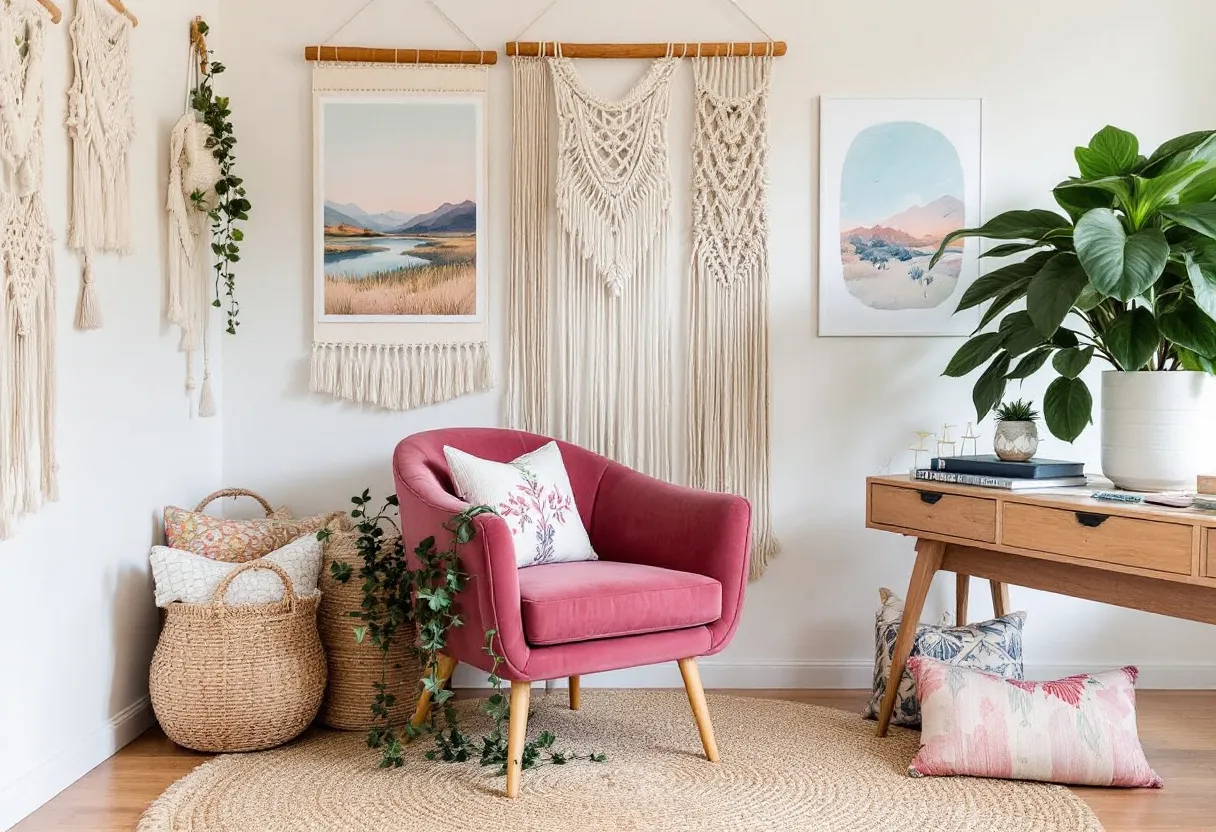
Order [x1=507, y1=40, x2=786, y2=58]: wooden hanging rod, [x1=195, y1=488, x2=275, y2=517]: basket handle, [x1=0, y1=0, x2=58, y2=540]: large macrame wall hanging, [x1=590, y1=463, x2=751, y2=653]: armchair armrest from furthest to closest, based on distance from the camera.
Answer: [x1=507, y1=40, x2=786, y2=58]: wooden hanging rod < [x1=195, y1=488, x2=275, y2=517]: basket handle < [x1=590, y1=463, x2=751, y2=653]: armchair armrest < [x1=0, y1=0, x2=58, y2=540]: large macrame wall hanging

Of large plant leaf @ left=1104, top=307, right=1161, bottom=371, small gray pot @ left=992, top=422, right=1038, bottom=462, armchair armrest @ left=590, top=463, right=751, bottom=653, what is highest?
large plant leaf @ left=1104, top=307, right=1161, bottom=371

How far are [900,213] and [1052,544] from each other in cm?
129

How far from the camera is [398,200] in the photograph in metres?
3.14

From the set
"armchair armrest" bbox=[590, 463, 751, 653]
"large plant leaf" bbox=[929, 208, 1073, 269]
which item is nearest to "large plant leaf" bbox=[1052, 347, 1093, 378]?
"large plant leaf" bbox=[929, 208, 1073, 269]

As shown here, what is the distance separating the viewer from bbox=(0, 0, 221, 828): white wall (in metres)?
2.13

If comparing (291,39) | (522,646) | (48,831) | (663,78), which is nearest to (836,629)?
(522,646)

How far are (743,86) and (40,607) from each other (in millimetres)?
2421

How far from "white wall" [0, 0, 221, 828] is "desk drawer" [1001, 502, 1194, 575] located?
2190mm

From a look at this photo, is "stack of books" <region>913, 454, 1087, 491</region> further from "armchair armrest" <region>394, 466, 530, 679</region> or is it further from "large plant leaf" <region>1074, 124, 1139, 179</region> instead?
"armchair armrest" <region>394, 466, 530, 679</region>

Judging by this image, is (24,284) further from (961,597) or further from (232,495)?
(961,597)

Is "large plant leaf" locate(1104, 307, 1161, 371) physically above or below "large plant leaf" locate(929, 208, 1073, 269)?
below

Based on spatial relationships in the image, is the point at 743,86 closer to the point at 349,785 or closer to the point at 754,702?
the point at 754,702

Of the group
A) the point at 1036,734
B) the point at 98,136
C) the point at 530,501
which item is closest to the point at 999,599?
the point at 1036,734

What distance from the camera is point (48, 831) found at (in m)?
2.04
